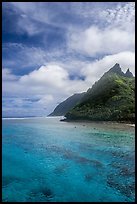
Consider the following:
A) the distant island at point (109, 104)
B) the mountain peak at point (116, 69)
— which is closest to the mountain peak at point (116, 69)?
the mountain peak at point (116, 69)

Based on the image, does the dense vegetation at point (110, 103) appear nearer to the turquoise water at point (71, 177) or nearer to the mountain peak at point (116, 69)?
the mountain peak at point (116, 69)

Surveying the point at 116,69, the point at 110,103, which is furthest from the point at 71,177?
the point at 116,69

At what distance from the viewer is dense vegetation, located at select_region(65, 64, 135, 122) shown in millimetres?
59844

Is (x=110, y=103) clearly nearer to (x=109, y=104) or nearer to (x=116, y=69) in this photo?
(x=109, y=104)

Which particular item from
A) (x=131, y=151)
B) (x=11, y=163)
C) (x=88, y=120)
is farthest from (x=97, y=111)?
(x=11, y=163)

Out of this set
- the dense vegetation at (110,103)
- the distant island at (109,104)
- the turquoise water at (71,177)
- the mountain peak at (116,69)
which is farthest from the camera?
the mountain peak at (116,69)

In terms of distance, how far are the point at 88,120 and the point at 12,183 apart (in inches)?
2231

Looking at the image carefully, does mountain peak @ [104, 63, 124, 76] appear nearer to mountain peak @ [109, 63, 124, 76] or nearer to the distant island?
mountain peak @ [109, 63, 124, 76]

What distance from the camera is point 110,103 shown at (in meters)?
71.4

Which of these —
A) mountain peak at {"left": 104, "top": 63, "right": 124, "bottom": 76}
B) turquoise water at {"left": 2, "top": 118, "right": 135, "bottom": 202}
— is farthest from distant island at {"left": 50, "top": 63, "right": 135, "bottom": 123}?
turquoise water at {"left": 2, "top": 118, "right": 135, "bottom": 202}

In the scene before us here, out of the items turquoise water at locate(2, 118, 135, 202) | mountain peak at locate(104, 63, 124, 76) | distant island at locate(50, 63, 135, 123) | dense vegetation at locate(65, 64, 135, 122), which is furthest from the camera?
mountain peak at locate(104, 63, 124, 76)

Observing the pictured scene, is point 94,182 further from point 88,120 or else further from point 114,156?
point 88,120

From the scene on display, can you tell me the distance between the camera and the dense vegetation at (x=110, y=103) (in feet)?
196

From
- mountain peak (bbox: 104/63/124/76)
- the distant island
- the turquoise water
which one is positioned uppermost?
mountain peak (bbox: 104/63/124/76)
